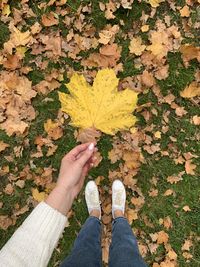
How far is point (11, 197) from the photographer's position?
3859 mm

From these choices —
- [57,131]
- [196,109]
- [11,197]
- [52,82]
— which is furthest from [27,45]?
[196,109]

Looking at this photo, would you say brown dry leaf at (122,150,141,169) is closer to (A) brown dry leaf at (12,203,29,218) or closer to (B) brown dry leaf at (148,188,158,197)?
(B) brown dry leaf at (148,188,158,197)

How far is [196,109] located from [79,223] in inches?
63.5

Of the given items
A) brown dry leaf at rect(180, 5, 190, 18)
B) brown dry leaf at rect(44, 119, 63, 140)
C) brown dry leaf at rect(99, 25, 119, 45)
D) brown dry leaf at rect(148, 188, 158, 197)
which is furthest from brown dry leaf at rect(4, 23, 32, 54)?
brown dry leaf at rect(148, 188, 158, 197)

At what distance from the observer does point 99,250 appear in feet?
9.67

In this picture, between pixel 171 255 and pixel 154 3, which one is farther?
pixel 154 3

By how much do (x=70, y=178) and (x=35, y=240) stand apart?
0.56m

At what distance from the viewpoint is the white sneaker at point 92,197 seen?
3.76 m

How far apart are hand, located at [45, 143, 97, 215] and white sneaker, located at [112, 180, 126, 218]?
988mm

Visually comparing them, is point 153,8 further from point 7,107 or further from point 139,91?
point 7,107

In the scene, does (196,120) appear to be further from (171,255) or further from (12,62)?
(12,62)

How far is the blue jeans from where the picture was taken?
8.93 feet

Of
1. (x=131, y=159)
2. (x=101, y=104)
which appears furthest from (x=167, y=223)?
(x=101, y=104)

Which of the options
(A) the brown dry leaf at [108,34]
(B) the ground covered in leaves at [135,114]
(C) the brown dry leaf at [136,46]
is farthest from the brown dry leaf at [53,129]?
(C) the brown dry leaf at [136,46]
